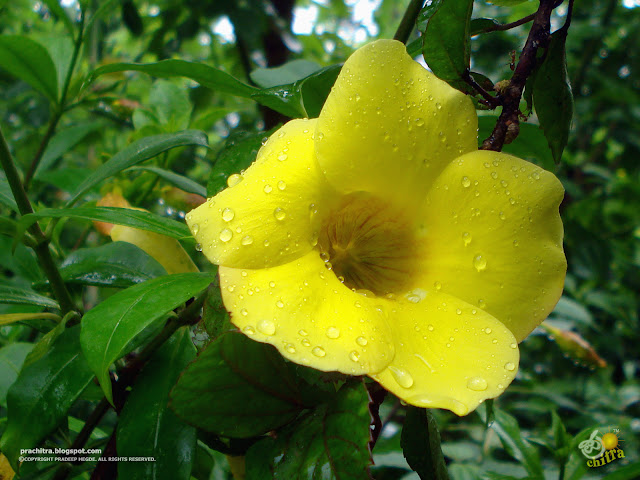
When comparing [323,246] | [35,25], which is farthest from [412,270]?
[35,25]

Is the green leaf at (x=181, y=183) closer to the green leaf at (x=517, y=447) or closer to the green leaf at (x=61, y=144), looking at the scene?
the green leaf at (x=61, y=144)

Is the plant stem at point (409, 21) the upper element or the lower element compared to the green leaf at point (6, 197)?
upper

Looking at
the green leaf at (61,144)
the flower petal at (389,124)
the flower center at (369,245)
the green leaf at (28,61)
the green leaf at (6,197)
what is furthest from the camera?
the green leaf at (61,144)

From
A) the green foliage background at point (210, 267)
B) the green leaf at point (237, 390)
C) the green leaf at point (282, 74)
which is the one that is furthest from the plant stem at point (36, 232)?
the green leaf at point (282, 74)

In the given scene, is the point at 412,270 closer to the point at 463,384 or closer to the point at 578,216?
the point at 463,384

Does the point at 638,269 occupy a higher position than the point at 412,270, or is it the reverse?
the point at 412,270

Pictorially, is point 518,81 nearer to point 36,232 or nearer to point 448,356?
point 448,356

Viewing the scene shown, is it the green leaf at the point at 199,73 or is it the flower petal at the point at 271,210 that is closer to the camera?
the flower petal at the point at 271,210

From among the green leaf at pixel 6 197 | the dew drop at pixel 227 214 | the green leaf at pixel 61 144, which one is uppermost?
the dew drop at pixel 227 214
